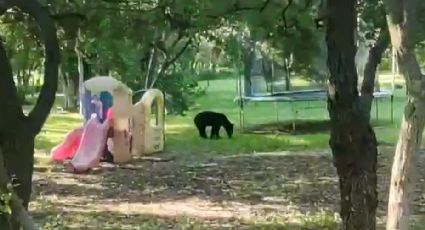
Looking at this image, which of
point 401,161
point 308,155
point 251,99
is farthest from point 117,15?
point 251,99

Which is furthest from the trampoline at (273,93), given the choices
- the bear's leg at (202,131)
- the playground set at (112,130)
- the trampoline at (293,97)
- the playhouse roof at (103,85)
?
the playhouse roof at (103,85)

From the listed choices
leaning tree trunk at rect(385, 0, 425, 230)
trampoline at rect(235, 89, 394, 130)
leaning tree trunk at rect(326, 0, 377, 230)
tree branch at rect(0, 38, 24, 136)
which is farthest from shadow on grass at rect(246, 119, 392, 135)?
leaning tree trunk at rect(385, 0, 425, 230)

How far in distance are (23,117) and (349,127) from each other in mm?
2032

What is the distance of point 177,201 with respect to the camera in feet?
34.0

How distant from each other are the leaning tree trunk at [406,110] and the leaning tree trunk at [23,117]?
6.22 feet

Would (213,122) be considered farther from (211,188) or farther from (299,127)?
(211,188)

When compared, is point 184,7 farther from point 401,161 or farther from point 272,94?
point 272,94

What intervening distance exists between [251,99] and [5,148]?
18076mm

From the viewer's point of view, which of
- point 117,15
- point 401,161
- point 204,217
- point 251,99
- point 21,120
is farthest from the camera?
point 251,99

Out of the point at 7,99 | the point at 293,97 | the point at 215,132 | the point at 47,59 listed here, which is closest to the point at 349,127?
the point at 47,59

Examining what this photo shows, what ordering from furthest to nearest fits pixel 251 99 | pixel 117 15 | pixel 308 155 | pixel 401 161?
pixel 251 99 → pixel 308 155 → pixel 117 15 → pixel 401 161

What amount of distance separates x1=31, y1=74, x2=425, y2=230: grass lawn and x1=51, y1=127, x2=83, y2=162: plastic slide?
212 mm

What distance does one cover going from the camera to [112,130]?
49.0 ft

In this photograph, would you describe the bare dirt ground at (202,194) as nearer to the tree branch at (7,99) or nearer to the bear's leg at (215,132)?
the bear's leg at (215,132)
